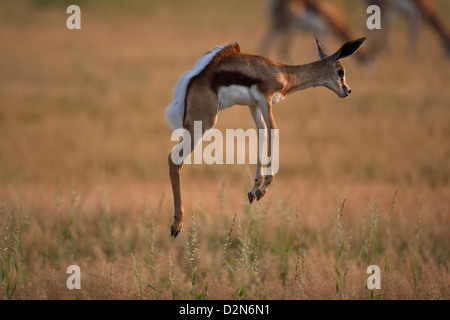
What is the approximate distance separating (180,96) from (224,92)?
0.29m

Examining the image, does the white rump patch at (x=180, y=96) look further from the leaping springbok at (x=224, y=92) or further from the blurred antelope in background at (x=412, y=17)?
the blurred antelope in background at (x=412, y=17)

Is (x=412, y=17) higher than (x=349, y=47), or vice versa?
(x=412, y=17)

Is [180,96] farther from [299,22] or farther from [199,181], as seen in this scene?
[299,22]

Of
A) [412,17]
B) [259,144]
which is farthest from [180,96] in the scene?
[412,17]

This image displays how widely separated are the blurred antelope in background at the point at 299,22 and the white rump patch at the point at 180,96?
2207 centimetres

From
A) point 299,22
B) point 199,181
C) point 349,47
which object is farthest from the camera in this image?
point 299,22

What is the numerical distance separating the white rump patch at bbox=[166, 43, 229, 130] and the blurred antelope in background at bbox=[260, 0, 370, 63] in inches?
869

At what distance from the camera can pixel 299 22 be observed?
27.2m

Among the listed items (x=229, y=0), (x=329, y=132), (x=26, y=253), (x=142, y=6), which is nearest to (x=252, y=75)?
(x=26, y=253)

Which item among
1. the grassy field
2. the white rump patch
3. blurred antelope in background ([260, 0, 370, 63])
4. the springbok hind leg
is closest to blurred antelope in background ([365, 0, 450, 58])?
the grassy field

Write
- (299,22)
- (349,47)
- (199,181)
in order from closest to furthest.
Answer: (349,47) < (199,181) < (299,22)

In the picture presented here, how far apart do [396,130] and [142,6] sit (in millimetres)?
26394

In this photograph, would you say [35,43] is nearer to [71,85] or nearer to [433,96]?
[71,85]

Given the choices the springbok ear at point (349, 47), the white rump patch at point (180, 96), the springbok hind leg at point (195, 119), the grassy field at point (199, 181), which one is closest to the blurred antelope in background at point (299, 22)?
the grassy field at point (199, 181)
